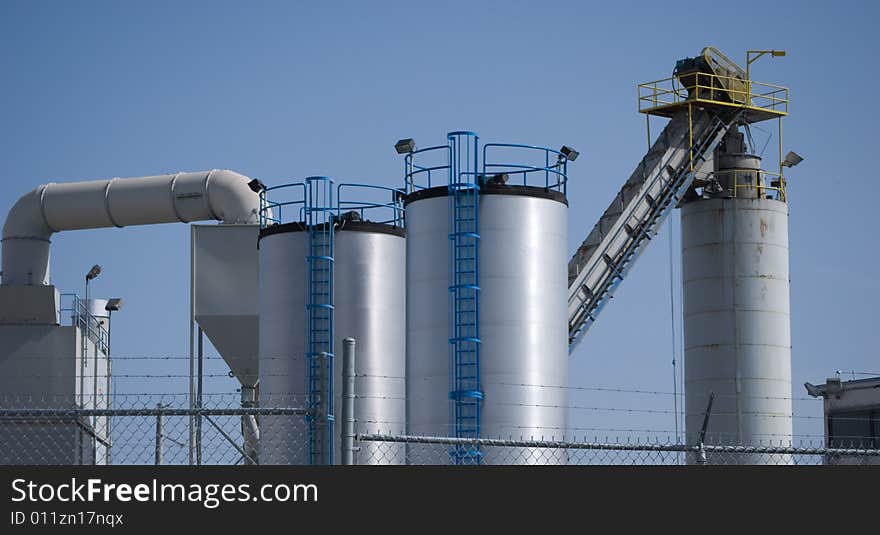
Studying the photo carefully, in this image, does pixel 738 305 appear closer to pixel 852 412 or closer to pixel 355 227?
pixel 852 412

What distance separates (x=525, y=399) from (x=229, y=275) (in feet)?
31.1

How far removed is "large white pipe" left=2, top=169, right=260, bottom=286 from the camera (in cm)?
3116

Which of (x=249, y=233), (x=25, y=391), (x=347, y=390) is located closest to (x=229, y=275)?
(x=249, y=233)

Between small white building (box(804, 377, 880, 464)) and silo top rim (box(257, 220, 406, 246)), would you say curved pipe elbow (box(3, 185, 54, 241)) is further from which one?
small white building (box(804, 377, 880, 464))

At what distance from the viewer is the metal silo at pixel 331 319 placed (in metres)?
21.6

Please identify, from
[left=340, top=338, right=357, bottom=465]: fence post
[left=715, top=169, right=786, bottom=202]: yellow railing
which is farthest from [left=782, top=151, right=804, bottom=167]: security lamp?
[left=340, top=338, right=357, bottom=465]: fence post

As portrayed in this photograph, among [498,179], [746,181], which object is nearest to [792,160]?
[746,181]

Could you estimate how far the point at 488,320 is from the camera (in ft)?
68.7

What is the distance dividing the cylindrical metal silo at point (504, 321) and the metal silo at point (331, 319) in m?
0.42

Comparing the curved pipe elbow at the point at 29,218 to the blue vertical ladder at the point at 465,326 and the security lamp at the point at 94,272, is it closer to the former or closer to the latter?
the security lamp at the point at 94,272

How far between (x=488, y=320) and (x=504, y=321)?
25 centimetres

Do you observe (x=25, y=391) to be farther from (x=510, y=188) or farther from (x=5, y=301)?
(x=510, y=188)

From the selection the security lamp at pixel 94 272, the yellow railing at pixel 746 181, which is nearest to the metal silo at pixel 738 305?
the yellow railing at pixel 746 181

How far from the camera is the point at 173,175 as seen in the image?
104 ft
